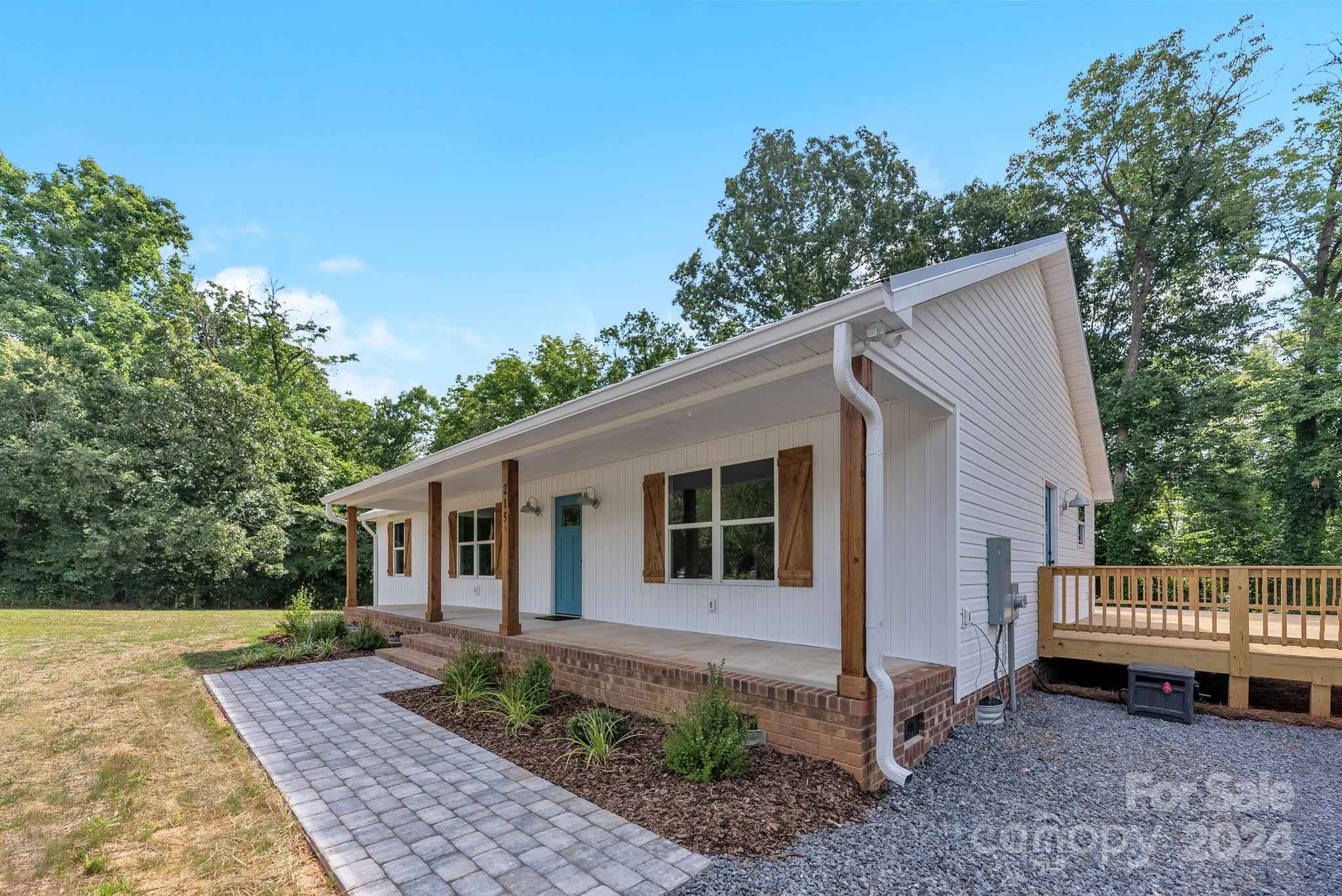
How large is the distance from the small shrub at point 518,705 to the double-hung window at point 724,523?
212cm

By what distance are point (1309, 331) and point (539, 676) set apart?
1780cm

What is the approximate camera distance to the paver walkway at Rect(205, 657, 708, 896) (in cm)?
264

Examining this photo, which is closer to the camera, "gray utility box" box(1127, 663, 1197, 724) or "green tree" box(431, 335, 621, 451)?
"gray utility box" box(1127, 663, 1197, 724)

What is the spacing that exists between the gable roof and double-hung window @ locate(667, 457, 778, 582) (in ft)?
3.15

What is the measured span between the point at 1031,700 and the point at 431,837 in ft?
17.6

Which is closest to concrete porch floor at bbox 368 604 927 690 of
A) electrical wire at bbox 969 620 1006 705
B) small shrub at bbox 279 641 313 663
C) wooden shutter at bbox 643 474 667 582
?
wooden shutter at bbox 643 474 667 582

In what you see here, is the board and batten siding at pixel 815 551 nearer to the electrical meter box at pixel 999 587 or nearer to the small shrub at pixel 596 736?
the electrical meter box at pixel 999 587

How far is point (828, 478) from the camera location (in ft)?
18.3

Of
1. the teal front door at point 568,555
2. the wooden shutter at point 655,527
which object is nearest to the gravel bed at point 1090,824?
the wooden shutter at point 655,527

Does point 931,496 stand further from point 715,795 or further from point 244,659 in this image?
point 244,659

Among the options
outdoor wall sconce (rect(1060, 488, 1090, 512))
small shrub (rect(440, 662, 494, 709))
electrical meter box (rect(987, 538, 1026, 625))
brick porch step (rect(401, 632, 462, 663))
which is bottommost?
brick porch step (rect(401, 632, 462, 663))

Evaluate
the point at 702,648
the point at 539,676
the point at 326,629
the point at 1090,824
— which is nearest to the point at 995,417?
the point at 702,648

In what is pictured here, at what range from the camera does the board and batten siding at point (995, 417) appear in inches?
192

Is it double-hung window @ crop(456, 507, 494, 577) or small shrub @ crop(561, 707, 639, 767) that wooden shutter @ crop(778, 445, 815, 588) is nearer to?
small shrub @ crop(561, 707, 639, 767)
